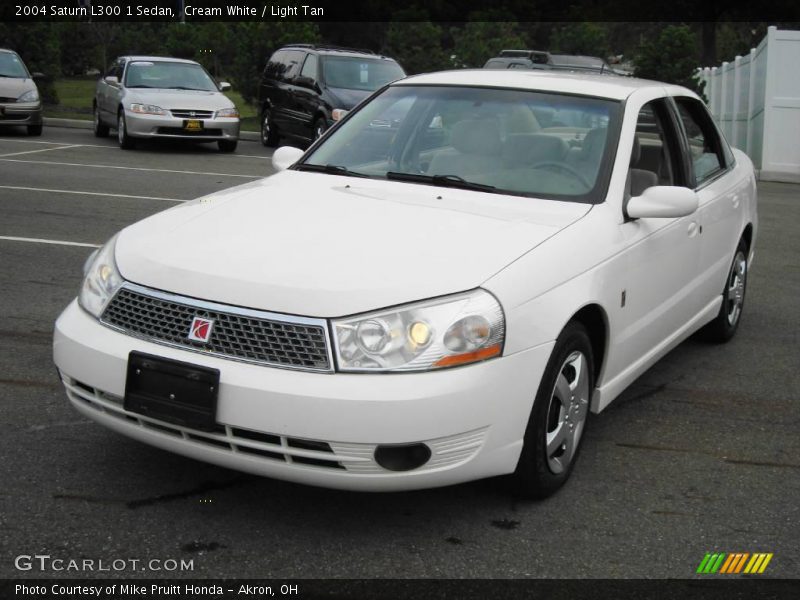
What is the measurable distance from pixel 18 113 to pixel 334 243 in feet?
53.7

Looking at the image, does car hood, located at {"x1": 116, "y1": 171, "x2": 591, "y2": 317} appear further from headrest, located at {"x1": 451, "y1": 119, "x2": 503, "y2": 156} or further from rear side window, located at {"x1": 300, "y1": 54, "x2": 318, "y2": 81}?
rear side window, located at {"x1": 300, "y1": 54, "x2": 318, "y2": 81}

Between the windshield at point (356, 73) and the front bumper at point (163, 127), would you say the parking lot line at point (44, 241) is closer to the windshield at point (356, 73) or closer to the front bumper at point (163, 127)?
the front bumper at point (163, 127)

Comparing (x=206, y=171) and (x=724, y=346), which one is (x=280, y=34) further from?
(x=724, y=346)

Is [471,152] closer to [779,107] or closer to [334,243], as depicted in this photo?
[334,243]

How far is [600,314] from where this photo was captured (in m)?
4.36

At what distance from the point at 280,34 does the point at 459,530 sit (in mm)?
26185

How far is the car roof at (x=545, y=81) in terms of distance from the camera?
17.3ft

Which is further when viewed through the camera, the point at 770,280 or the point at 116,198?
the point at 116,198

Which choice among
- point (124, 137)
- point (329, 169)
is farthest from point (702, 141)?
point (124, 137)

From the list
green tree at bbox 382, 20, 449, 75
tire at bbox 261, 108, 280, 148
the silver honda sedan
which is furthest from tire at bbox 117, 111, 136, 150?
green tree at bbox 382, 20, 449, 75

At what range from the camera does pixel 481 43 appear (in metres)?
42.5

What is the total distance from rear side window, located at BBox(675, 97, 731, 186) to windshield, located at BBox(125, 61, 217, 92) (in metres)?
13.4

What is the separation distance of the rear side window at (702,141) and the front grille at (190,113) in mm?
12254

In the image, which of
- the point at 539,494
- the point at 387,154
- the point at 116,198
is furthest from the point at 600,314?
the point at 116,198
